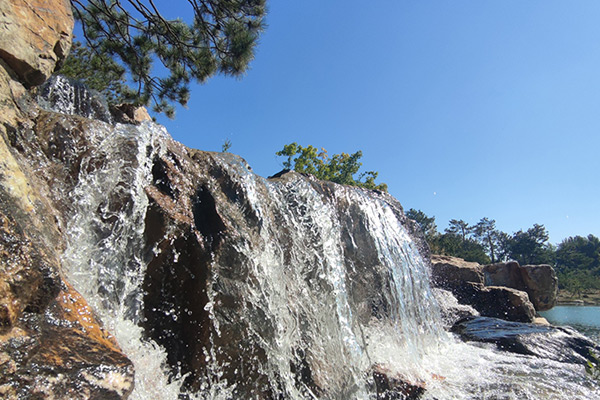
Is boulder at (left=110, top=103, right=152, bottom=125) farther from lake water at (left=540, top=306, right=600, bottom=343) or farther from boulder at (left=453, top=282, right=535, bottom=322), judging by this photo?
lake water at (left=540, top=306, right=600, bottom=343)

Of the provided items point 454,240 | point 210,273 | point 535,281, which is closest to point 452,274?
point 535,281

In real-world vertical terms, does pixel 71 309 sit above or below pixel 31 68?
below

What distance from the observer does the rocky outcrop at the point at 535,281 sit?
1644 centimetres

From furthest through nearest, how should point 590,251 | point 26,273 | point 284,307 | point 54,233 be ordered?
point 590,251, point 284,307, point 54,233, point 26,273

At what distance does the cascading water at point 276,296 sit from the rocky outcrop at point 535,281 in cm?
1308

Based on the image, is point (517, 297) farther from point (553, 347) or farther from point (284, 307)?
point (284, 307)

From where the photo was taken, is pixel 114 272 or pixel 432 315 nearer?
pixel 114 272

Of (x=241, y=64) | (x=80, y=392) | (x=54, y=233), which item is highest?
(x=241, y=64)

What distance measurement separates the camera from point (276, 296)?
11.7ft

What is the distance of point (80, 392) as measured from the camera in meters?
1.39

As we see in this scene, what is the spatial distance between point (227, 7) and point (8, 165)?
5.91 metres

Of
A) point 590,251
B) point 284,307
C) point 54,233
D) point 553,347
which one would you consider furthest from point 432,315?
point 590,251

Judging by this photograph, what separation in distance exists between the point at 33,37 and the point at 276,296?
3.20 metres

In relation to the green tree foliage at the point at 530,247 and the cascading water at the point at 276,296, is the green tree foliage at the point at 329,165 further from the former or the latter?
the green tree foliage at the point at 530,247
